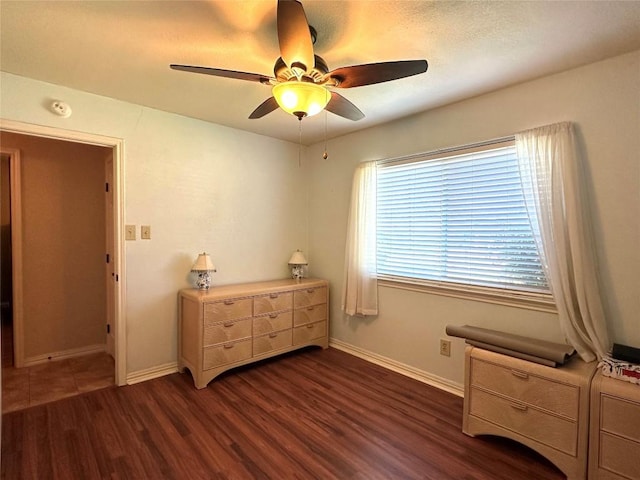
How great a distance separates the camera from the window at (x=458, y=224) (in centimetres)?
231

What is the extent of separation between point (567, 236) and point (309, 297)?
2.28m

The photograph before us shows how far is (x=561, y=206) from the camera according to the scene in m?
2.01

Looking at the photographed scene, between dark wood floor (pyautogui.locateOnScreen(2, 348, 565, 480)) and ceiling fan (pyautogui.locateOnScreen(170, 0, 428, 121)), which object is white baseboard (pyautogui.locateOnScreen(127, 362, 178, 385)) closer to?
dark wood floor (pyautogui.locateOnScreen(2, 348, 565, 480))

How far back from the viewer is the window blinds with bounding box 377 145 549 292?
7.59ft

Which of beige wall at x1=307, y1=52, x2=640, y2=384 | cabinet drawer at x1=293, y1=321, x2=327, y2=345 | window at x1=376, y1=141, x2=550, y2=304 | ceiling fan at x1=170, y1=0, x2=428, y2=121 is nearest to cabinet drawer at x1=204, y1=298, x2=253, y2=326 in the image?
cabinet drawer at x1=293, y1=321, x2=327, y2=345

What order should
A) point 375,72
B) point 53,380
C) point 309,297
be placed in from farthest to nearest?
point 309,297 → point 53,380 → point 375,72

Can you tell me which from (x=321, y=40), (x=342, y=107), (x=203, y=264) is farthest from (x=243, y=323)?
(x=321, y=40)

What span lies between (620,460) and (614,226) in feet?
4.03

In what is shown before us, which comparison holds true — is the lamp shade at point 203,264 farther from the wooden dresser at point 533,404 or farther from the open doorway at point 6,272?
the wooden dresser at point 533,404

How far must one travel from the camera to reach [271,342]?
3.14 meters

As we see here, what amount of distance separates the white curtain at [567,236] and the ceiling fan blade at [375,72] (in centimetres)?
109

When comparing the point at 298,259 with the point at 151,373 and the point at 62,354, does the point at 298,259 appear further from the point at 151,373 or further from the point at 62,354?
the point at 62,354

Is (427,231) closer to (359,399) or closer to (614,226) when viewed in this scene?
(614,226)

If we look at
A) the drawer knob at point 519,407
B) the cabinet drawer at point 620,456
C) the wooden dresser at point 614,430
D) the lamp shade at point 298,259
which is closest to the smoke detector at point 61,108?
the lamp shade at point 298,259
